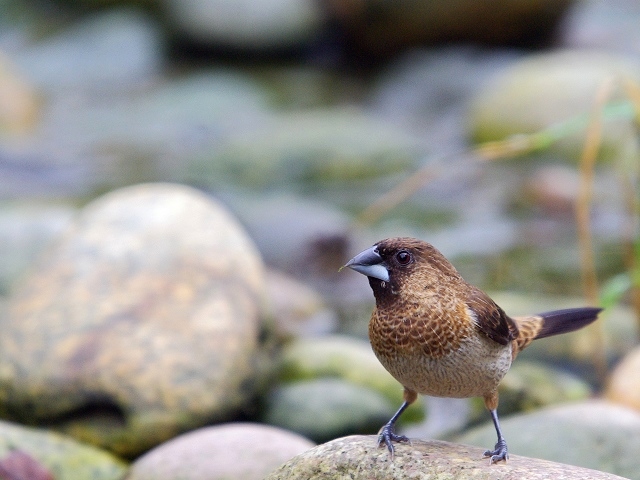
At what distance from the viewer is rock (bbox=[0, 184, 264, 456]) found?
16.7 feet

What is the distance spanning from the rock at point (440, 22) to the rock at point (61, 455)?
12.0 meters

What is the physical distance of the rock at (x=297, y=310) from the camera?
7.61 m

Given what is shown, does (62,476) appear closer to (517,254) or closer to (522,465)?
(522,465)

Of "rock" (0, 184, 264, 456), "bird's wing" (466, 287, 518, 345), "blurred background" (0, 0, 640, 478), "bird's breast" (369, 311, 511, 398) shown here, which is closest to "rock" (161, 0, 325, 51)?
"blurred background" (0, 0, 640, 478)

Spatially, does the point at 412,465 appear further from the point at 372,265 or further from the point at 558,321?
the point at 558,321

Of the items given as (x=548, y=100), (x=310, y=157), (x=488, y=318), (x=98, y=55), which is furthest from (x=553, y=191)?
(x=98, y=55)

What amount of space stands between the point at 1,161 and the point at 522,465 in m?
10.7

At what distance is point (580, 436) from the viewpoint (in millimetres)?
4211

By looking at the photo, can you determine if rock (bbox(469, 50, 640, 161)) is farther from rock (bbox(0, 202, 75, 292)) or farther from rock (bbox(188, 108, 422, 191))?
rock (bbox(0, 202, 75, 292))

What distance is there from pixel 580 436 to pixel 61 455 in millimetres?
2589

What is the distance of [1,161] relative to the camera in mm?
12383

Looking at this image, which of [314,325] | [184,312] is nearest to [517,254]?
[314,325]

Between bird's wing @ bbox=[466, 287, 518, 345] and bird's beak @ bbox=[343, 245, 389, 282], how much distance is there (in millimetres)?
326

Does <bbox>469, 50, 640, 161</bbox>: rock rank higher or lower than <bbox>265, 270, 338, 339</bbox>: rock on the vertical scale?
higher
